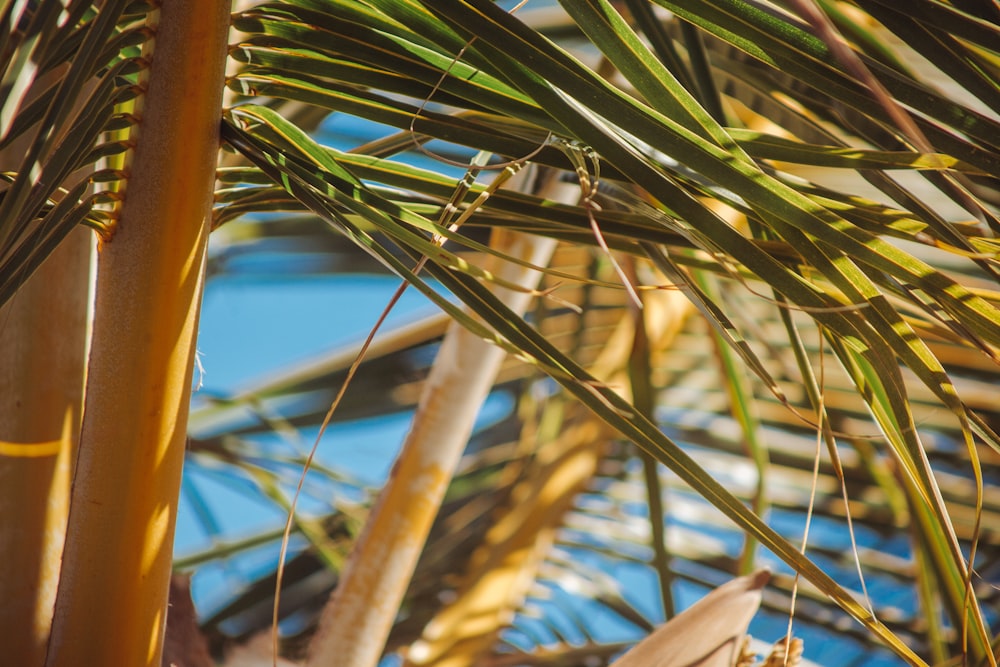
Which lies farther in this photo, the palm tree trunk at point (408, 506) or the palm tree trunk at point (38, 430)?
the palm tree trunk at point (408, 506)

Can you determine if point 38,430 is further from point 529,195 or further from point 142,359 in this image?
point 529,195

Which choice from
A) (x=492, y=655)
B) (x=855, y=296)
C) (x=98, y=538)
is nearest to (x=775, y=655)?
(x=855, y=296)

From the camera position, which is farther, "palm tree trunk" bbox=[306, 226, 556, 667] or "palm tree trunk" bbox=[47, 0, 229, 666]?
"palm tree trunk" bbox=[306, 226, 556, 667]

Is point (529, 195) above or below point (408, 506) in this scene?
above

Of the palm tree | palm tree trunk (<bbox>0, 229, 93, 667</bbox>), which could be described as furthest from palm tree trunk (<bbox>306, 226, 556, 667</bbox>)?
palm tree trunk (<bbox>0, 229, 93, 667</bbox>)

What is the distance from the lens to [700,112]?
253 millimetres

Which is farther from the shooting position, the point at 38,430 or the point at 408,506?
the point at 408,506

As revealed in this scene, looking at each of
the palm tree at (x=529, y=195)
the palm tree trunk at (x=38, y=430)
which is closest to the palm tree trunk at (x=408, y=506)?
the palm tree at (x=529, y=195)

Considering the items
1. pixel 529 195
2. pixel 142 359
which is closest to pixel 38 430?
pixel 142 359

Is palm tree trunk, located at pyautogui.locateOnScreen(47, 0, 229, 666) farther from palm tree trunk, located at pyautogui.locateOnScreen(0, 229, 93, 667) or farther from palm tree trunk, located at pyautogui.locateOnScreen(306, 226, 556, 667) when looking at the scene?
palm tree trunk, located at pyautogui.locateOnScreen(306, 226, 556, 667)

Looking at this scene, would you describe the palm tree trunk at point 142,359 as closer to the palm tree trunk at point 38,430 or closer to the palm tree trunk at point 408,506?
the palm tree trunk at point 38,430

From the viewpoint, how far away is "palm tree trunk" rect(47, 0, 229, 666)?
0.27 metres

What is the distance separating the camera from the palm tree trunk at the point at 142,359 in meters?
0.27

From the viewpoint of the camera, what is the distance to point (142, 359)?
268 mm
